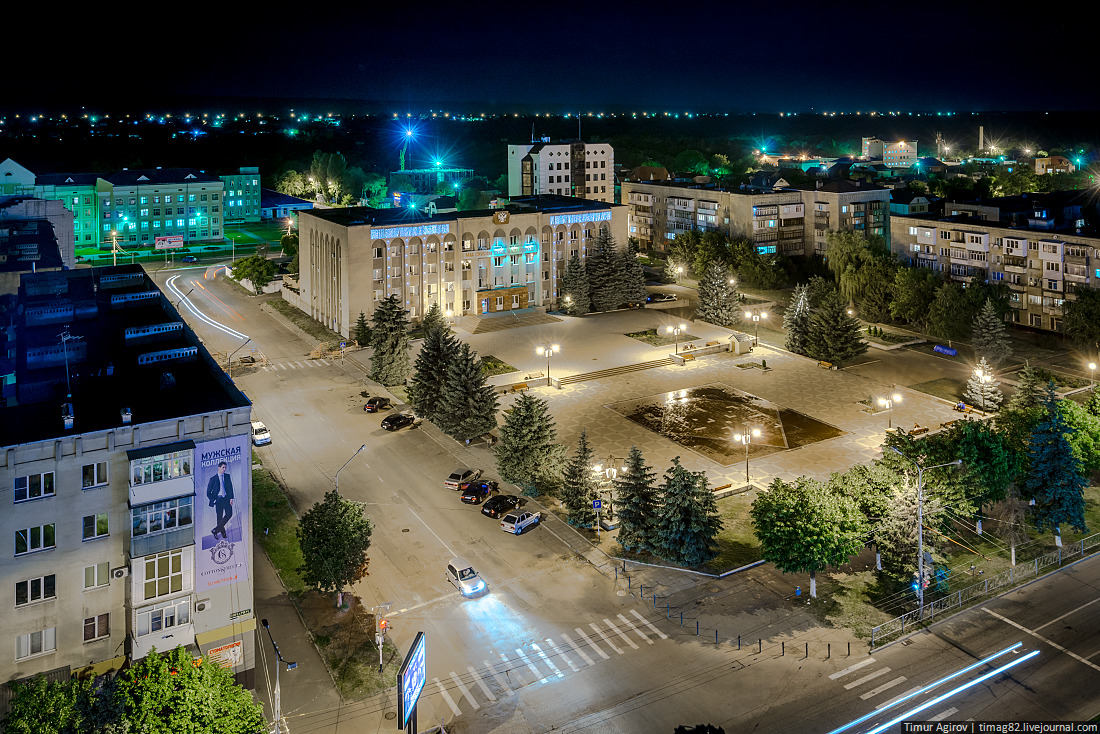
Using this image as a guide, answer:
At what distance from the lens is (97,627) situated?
25844 mm

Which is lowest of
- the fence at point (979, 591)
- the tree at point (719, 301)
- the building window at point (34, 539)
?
the fence at point (979, 591)

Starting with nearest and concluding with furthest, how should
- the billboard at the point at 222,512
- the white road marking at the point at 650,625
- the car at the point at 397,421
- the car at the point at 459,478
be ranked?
the billboard at the point at 222,512, the white road marking at the point at 650,625, the car at the point at 459,478, the car at the point at 397,421

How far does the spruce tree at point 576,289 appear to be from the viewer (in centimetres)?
8219

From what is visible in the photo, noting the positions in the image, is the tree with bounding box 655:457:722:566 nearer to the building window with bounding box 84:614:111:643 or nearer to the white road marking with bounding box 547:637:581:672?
the white road marking with bounding box 547:637:581:672

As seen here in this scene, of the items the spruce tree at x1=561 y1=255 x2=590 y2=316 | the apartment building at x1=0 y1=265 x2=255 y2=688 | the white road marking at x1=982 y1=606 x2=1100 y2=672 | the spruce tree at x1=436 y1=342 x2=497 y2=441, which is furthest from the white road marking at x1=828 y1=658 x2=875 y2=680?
the spruce tree at x1=561 y1=255 x2=590 y2=316

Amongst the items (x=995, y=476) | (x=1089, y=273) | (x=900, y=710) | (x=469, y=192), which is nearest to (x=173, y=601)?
(x=900, y=710)

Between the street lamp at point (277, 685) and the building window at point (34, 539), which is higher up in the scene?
the building window at point (34, 539)

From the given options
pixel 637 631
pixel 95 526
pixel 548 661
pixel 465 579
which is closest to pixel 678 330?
pixel 465 579

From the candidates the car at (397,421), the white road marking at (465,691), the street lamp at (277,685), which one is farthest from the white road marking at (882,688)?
the car at (397,421)

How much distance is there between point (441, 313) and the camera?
7781cm

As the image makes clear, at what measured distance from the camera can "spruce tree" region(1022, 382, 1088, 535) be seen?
37750mm

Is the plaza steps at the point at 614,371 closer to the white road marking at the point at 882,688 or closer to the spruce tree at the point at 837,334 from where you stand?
the spruce tree at the point at 837,334

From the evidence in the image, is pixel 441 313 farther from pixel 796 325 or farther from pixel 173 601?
pixel 173 601

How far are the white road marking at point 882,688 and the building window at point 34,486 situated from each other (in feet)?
85.9
